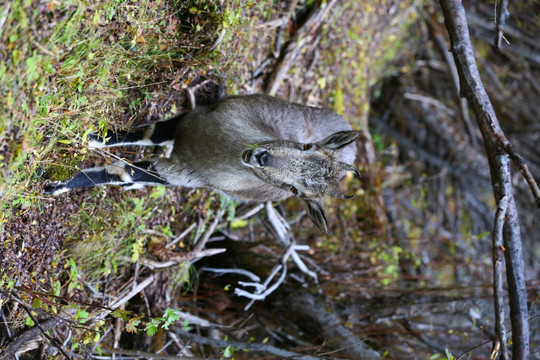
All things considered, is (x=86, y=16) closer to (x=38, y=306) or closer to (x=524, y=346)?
(x=38, y=306)

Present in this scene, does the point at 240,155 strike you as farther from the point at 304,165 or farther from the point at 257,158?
the point at 304,165

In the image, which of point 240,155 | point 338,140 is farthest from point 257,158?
point 338,140

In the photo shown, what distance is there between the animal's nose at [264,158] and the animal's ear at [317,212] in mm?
717

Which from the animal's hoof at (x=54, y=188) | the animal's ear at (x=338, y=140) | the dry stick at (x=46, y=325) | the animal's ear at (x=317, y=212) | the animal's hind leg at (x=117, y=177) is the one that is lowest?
the dry stick at (x=46, y=325)

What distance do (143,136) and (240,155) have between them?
107 cm

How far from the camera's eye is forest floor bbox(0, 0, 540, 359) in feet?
11.9

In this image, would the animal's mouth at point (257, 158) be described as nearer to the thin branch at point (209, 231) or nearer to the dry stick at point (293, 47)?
the thin branch at point (209, 231)

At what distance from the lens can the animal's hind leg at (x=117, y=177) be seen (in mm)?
4012

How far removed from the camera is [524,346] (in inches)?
147

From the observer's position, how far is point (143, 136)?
15.0 ft

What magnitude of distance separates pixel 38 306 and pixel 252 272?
2.67 m

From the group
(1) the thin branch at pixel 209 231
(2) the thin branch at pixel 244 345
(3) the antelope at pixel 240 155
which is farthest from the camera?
(1) the thin branch at pixel 209 231

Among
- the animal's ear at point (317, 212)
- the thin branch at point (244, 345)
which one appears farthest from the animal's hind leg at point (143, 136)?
the thin branch at point (244, 345)

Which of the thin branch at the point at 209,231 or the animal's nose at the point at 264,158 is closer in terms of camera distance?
the animal's nose at the point at 264,158
